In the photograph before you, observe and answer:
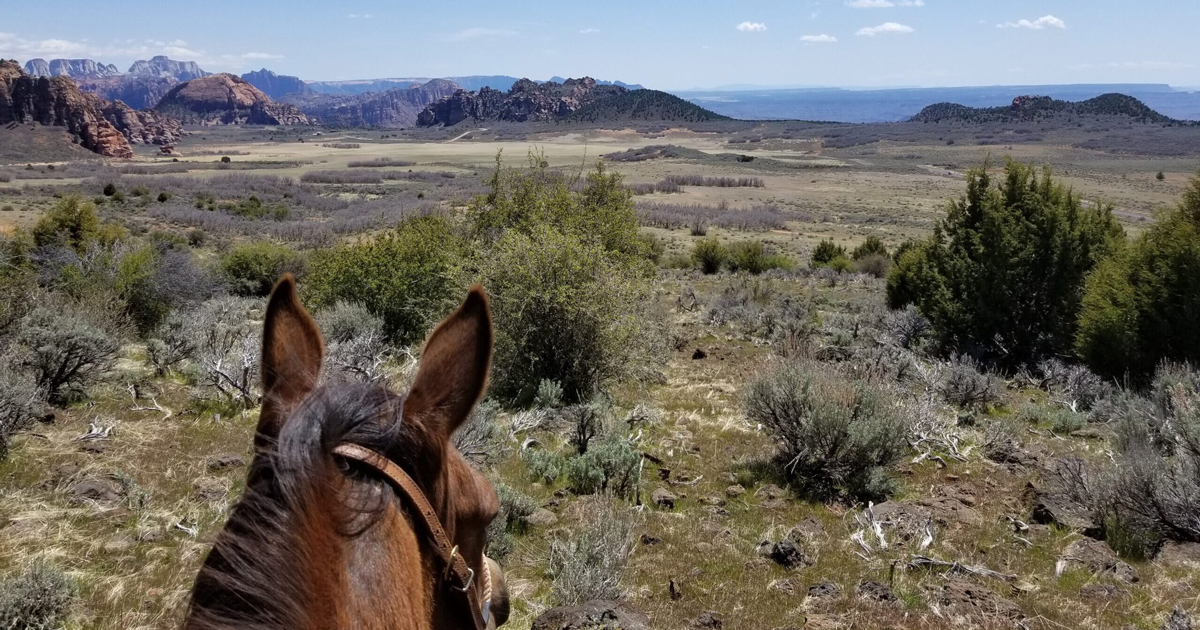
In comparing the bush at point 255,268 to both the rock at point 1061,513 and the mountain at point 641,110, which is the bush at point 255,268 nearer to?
the rock at point 1061,513

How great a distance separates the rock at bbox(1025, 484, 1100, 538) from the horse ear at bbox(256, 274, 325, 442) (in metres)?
5.91

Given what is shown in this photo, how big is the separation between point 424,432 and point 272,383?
378mm

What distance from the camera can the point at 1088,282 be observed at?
386 inches

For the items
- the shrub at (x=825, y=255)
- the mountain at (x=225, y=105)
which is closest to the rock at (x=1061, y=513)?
the shrub at (x=825, y=255)

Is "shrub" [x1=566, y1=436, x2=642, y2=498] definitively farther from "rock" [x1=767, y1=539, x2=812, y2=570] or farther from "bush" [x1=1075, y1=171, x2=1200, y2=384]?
"bush" [x1=1075, y1=171, x2=1200, y2=384]

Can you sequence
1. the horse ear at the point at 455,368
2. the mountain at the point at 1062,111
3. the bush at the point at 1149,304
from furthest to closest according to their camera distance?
the mountain at the point at 1062,111 → the bush at the point at 1149,304 → the horse ear at the point at 455,368

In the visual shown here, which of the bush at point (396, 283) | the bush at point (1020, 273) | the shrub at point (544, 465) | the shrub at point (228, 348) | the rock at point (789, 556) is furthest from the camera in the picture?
the bush at point (396, 283)

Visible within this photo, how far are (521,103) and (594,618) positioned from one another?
571 ft

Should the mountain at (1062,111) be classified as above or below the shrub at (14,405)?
above

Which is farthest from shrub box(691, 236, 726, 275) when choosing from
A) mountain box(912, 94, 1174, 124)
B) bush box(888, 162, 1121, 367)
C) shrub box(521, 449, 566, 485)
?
mountain box(912, 94, 1174, 124)

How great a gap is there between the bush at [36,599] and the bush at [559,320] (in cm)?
591

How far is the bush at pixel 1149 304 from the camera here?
324 inches

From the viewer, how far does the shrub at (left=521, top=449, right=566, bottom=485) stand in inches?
249

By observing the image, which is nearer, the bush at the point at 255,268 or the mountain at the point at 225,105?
the bush at the point at 255,268
